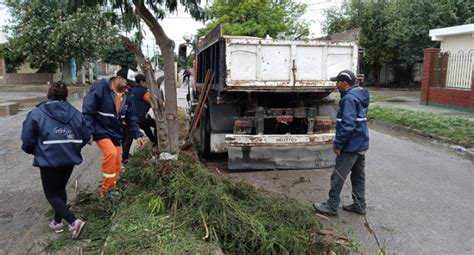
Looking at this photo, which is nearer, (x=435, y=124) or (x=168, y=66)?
(x=168, y=66)

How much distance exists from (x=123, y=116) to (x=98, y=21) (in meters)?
1.70

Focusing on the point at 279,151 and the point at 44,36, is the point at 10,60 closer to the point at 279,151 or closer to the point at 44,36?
the point at 44,36

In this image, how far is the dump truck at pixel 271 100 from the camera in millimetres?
6098

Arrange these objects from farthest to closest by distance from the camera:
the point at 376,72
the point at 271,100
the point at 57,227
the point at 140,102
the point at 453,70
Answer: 1. the point at 376,72
2. the point at 453,70
3. the point at 271,100
4. the point at 140,102
5. the point at 57,227

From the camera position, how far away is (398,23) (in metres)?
23.7

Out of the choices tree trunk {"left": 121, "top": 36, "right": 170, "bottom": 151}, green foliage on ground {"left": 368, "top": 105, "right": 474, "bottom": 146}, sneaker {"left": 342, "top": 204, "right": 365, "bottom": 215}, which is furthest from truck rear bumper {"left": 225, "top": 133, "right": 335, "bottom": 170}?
green foliage on ground {"left": 368, "top": 105, "right": 474, "bottom": 146}

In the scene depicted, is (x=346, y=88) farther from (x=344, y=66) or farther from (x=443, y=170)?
(x=443, y=170)

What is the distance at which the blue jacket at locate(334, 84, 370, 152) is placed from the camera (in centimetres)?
454

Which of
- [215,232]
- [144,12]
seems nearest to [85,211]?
[215,232]

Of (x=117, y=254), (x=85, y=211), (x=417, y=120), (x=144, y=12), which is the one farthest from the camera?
(x=417, y=120)

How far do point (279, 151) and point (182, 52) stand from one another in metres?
5.32

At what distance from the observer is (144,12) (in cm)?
577

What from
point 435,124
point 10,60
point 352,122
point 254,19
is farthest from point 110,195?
point 10,60

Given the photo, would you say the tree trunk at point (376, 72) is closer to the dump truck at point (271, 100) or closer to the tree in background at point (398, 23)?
the tree in background at point (398, 23)
